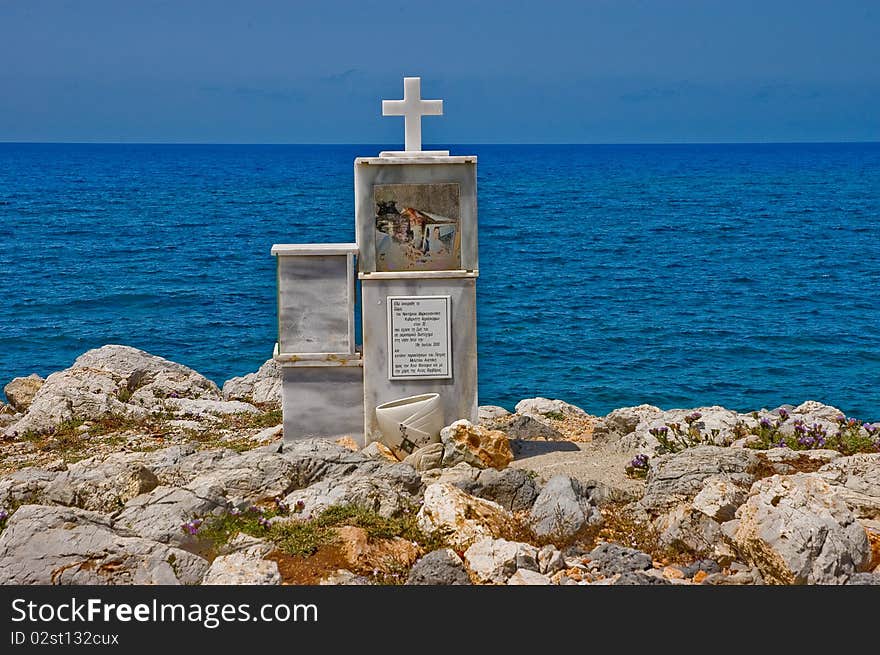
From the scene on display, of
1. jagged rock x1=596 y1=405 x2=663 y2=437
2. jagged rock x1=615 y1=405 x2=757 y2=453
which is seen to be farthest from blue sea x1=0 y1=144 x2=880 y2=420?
jagged rock x1=615 y1=405 x2=757 y2=453

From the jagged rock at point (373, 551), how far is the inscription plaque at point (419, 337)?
4.03 meters

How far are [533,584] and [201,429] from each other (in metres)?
7.36

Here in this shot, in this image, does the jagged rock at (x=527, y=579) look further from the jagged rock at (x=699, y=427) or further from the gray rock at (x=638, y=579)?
the jagged rock at (x=699, y=427)

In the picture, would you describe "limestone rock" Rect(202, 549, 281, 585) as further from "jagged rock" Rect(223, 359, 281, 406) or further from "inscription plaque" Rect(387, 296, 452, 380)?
"jagged rock" Rect(223, 359, 281, 406)

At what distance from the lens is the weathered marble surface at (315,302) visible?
12914 mm

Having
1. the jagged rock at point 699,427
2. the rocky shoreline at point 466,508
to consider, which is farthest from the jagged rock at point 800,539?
the jagged rock at point 699,427

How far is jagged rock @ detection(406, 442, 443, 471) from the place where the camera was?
1221 cm

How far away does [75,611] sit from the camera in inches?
295

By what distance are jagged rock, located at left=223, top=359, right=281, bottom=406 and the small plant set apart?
6.21 m

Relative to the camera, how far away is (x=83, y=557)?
841 centimetres

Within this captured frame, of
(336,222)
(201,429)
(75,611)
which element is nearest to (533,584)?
(75,611)

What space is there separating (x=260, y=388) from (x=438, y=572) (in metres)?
8.79

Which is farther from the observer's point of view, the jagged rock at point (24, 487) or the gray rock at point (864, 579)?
the jagged rock at point (24, 487)

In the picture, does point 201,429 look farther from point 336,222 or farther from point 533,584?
point 336,222
